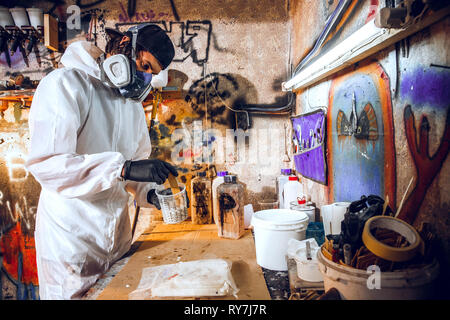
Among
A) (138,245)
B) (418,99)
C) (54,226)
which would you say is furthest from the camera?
(138,245)

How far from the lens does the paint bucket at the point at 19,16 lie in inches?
118

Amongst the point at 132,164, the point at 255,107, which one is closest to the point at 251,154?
the point at 255,107

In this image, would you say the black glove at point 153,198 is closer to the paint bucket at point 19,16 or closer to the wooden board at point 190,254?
the wooden board at point 190,254

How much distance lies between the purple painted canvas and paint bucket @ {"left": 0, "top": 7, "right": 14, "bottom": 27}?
3.39 m

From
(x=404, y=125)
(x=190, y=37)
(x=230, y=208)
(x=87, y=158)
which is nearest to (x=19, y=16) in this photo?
(x=190, y=37)

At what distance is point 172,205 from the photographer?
80.5 inches

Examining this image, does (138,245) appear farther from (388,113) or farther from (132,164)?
(388,113)

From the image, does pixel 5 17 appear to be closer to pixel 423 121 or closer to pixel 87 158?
pixel 87 158

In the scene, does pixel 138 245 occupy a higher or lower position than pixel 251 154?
lower

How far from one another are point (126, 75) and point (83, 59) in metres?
0.35

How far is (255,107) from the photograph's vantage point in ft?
10.4

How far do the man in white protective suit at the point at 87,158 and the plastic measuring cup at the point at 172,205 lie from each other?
0.27 m

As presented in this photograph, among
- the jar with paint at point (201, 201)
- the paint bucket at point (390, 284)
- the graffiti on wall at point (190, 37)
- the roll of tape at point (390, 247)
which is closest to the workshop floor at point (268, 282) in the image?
the paint bucket at point (390, 284)

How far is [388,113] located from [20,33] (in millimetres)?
3829
